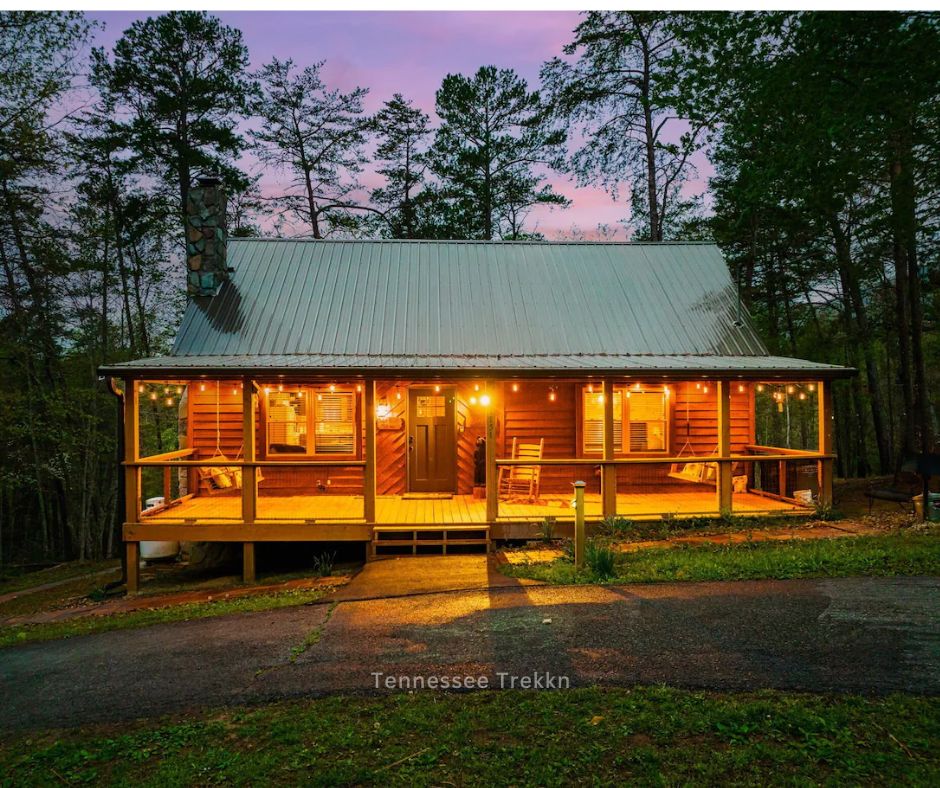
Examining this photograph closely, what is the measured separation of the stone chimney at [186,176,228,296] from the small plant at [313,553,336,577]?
21.2 feet

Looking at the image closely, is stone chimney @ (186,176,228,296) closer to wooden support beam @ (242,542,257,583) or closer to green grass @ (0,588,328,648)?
wooden support beam @ (242,542,257,583)

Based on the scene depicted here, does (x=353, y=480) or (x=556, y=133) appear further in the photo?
(x=556, y=133)

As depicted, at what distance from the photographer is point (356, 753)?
3404 millimetres

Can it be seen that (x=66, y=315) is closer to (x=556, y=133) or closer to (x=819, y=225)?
(x=556, y=133)

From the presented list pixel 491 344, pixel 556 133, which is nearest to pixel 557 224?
pixel 556 133

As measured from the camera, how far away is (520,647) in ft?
15.8

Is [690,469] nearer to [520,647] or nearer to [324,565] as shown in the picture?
[324,565]

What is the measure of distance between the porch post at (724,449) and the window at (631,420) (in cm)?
226

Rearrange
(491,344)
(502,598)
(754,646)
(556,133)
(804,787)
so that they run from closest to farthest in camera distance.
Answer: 1. (804,787)
2. (754,646)
3. (502,598)
4. (491,344)
5. (556,133)

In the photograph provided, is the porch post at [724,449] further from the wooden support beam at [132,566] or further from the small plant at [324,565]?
the wooden support beam at [132,566]

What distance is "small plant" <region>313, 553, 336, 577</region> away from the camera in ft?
28.9

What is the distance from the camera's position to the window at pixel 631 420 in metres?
11.7

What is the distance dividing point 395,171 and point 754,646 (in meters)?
21.1

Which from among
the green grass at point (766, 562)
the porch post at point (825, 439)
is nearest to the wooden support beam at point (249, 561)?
the green grass at point (766, 562)
